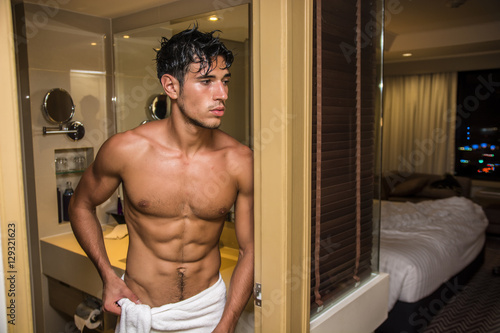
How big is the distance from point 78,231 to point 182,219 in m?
0.43

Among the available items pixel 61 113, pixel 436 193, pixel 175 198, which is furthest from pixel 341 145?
pixel 436 193

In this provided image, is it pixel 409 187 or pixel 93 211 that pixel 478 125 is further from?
pixel 93 211

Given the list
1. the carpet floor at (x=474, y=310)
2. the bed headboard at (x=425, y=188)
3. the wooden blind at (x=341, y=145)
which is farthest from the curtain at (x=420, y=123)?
the wooden blind at (x=341, y=145)

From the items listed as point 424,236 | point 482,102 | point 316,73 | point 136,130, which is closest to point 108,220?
point 136,130

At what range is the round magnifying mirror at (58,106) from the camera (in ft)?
8.09

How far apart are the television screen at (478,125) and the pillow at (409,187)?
939 millimetres

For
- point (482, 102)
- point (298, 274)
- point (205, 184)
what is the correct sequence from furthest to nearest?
point (482, 102) → point (205, 184) → point (298, 274)

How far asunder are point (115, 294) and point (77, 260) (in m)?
0.95

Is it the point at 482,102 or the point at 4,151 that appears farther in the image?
the point at 482,102

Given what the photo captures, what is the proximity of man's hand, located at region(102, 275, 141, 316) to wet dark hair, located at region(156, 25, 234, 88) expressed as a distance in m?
0.77

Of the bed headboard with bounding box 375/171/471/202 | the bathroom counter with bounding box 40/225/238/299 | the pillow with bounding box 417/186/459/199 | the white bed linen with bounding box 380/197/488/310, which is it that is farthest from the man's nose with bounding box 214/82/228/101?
the pillow with bounding box 417/186/459/199

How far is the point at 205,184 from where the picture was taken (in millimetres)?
1530

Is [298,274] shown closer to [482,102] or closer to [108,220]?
[108,220]

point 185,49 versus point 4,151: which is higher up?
point 185,49
